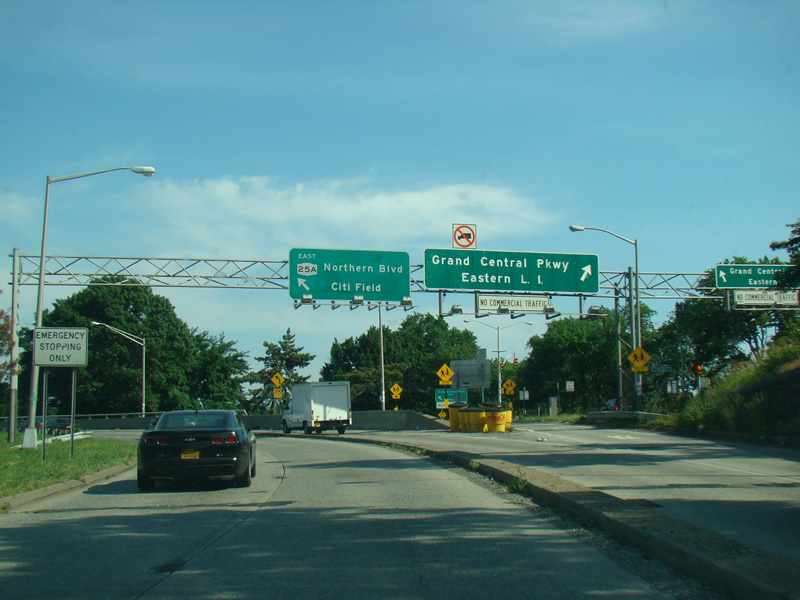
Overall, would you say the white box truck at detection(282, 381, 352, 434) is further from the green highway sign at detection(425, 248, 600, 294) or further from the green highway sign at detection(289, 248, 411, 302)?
the green highway sign at detection(425, 248, 600, 294)

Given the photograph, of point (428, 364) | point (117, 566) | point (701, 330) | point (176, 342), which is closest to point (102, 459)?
point (117, 566)

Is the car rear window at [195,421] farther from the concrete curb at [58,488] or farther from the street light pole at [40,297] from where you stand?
the street light pole at [40,297]

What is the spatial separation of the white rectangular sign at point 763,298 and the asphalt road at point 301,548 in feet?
90.7

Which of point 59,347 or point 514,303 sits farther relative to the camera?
point 514,303

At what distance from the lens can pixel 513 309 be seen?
109 feet

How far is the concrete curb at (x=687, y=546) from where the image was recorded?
205 inches

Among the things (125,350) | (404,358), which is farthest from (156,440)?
(404,358)

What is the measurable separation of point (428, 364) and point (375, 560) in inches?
3677

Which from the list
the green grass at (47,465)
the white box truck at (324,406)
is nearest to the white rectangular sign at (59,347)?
the green grass at (47,465)

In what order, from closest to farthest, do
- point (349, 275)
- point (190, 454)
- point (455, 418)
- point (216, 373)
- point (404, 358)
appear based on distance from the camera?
1. point (190, 454)
2. point (349, 275)
3. point (455, 418)
4. point (216, 373)
5. point (404, 358)

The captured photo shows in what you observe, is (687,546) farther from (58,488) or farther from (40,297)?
(40,297)

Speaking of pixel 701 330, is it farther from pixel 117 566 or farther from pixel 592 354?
pixel 117 566

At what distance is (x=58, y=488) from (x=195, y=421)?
8.08ft

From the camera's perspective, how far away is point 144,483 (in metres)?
12.6
